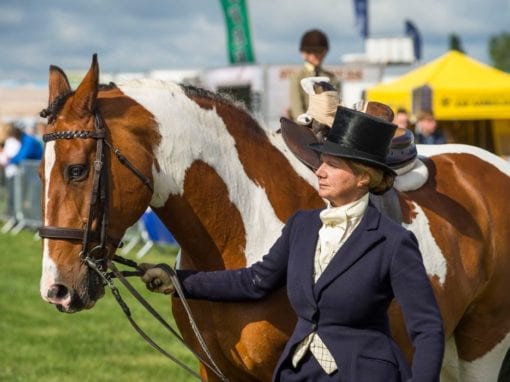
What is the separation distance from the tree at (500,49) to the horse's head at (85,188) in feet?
393

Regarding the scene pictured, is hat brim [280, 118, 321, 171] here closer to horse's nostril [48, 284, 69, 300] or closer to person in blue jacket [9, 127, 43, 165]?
horse's nostril [48, 284, 69, 300]

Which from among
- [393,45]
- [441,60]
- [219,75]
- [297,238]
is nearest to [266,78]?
[219,75]

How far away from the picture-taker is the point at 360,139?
386 cm

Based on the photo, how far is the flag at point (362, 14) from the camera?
36906 millimetres

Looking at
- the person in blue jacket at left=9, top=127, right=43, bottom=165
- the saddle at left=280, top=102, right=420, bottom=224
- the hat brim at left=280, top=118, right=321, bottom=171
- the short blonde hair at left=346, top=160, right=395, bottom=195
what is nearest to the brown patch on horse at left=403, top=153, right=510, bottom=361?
the saddle at left=280, top=102, right=420, bottom=224

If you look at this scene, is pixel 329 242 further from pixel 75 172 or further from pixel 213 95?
pixel 213 95

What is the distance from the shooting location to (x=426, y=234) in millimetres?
5281

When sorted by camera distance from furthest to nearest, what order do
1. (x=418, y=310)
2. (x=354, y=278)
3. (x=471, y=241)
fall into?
(x=471, y=241) < (x=354, y=278) < (x=418, y=310)

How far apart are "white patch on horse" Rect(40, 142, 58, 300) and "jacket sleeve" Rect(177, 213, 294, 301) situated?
56 centimetres

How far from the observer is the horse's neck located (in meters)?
4.67

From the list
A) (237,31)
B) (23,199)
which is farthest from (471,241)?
(237,31)

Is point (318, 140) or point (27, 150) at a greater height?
point (318, 140)

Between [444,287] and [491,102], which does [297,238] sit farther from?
[491,102]

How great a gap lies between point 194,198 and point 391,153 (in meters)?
1.16
